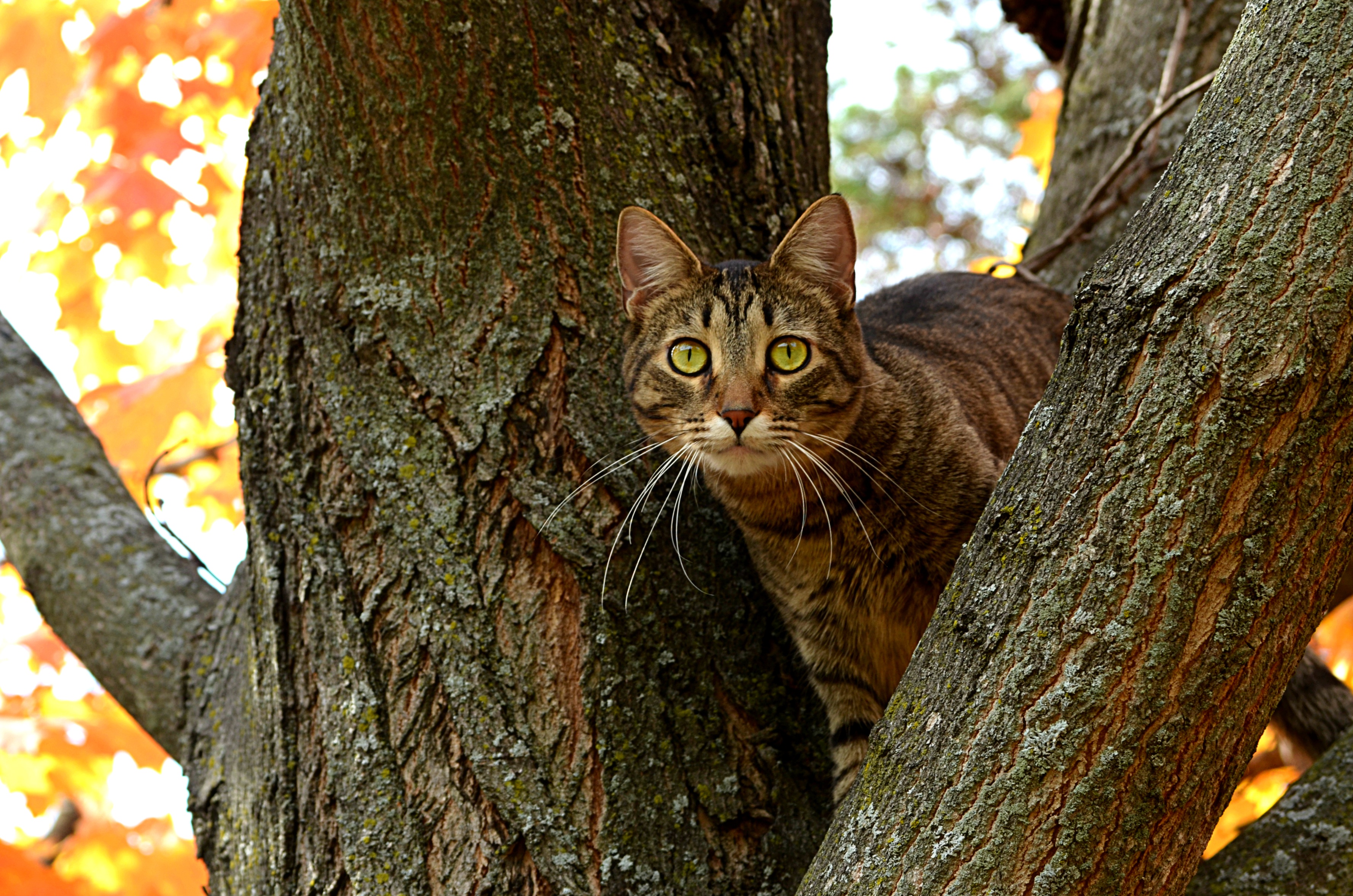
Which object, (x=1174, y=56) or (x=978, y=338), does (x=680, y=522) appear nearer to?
(x=978, y=338)

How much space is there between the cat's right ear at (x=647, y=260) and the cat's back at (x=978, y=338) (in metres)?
0.54

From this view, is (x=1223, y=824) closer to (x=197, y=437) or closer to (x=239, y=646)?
(x=239, y=646)

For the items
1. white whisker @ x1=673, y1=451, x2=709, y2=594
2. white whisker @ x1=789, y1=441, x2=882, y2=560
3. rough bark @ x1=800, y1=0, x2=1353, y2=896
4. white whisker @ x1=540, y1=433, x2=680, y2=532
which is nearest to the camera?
rough bark @ x1=800, y1=0, x2=1353, y2=896

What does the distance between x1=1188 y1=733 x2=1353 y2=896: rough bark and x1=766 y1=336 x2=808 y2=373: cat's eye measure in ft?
3.93

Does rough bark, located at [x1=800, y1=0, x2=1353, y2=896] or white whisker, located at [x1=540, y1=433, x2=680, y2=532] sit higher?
white whisker, located at [x1=540, y1=433, x2=680, y2=532]

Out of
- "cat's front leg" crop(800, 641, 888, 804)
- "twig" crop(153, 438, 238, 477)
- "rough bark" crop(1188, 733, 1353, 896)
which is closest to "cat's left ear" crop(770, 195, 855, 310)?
"cat's front leg" crop(800, 641, 888, 804)

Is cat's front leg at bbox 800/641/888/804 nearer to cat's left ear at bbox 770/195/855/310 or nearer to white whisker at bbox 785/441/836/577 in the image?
white whisker at bbox 785/441/836/577

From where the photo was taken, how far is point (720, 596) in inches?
83.0

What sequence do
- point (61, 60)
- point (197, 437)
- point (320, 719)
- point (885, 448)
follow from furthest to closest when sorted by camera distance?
point (197, 437) → point (61, 60) → point (885, 448) → point (320, 719)

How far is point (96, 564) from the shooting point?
2537 millimetres

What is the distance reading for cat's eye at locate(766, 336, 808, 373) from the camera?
2.30 m

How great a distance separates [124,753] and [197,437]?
1270 millimetres

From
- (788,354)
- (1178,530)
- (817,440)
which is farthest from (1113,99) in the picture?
(1178,530)

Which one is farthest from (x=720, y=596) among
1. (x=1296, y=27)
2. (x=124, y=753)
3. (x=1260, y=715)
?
(x=124, y=753)
